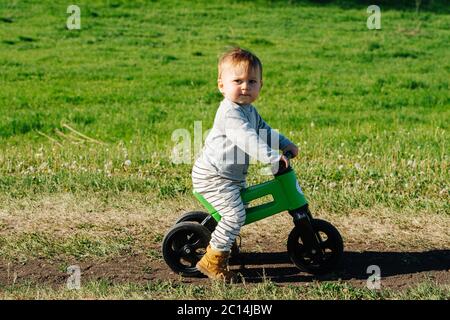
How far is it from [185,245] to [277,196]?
684mm

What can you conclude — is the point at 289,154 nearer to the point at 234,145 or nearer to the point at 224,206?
the point at 234,145

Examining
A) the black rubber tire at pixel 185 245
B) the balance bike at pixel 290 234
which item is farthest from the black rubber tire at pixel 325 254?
the black rubber tire at pixel 185 245

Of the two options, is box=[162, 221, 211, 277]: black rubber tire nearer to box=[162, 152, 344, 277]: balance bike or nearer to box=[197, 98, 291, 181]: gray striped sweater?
box=[162, 152, 344, 277]: balance bike

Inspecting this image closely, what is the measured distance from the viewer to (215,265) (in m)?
4.86

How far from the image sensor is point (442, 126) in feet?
36.8

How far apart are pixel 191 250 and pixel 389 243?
59.1 inches

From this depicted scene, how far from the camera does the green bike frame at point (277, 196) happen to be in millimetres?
4883

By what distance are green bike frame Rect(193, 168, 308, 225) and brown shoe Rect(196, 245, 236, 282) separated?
233 mm

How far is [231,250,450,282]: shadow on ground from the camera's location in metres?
5.02

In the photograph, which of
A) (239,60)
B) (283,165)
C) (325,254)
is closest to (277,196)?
(283,165)

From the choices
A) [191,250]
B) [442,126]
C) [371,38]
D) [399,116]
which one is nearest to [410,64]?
[371,38]

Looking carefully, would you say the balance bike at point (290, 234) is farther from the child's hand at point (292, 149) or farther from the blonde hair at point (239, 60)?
the blonde hair at point (239, 60)

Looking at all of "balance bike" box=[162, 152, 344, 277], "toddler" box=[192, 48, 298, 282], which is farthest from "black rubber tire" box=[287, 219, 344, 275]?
"toddler" box=[192, 48, 298, 282]

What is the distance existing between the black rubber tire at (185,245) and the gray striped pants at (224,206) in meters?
0.15
